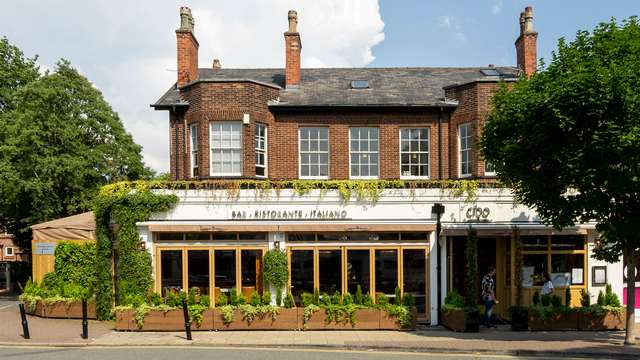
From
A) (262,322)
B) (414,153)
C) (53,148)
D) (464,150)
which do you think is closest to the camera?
(262,322)

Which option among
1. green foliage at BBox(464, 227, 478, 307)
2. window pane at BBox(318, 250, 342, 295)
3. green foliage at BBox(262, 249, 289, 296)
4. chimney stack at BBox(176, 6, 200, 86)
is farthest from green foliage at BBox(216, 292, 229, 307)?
chimney stack at BBox(176, 6, 200, 86)

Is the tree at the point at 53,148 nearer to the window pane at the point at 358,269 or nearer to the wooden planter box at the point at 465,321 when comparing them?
the window pane at the point at 358,269

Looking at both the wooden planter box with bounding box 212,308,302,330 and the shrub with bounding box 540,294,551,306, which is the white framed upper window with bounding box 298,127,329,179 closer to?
the wooden planter box with bounding box 212,308,302,330

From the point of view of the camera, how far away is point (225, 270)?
647 inches

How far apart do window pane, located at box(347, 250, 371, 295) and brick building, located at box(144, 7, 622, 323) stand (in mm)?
32

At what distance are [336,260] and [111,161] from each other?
17.4 metres

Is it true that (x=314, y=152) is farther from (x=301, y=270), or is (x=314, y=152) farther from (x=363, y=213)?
(x=301, y=270)

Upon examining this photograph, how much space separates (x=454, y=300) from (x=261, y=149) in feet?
25.0

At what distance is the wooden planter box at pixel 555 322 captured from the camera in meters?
15.1

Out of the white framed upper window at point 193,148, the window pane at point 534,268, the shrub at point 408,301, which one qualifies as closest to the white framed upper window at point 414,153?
the window pane at point 534,268

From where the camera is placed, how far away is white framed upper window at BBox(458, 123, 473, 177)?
18.2 m

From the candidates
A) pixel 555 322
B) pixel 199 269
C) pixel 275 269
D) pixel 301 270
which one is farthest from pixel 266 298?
pixel 555 322

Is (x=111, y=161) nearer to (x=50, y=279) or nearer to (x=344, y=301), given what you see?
(x=50, y=279)

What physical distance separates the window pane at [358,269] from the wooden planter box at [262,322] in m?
2.17
